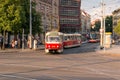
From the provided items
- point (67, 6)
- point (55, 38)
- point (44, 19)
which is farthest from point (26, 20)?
point (67, 6)

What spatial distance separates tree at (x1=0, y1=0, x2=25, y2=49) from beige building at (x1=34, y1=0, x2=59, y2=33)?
2843 cm

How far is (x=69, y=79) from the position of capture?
61.9 ft

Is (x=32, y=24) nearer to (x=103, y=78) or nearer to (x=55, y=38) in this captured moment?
(x=55, y=38)

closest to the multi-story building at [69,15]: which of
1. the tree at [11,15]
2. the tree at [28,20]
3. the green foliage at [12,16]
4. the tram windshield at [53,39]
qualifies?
the tree at [28,20]

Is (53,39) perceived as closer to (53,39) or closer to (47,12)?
(53,39)

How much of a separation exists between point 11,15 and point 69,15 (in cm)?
7674

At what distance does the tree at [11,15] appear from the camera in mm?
54688

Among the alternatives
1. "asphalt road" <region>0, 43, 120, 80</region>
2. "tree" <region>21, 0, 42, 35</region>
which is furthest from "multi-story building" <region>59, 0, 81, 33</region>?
"asphalt road" <region>0, 43, 120, 80</region>

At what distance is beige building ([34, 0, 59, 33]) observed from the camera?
89438mm

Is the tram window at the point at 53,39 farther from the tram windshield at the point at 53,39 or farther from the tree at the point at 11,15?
the tree at the point at 11,15

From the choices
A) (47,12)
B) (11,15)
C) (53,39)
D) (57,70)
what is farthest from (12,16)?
(47,12)

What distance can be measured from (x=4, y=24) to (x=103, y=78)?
3639 centimetres

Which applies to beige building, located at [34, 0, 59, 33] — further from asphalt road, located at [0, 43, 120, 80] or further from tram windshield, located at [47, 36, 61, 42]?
asphalt road, located at [0, 43, 120, 80]

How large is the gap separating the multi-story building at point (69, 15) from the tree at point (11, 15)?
227 ft
